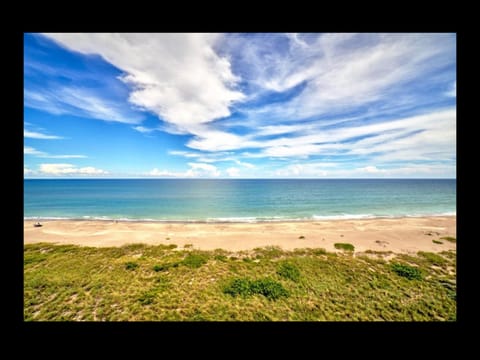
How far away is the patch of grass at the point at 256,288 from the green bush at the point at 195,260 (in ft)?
6.21

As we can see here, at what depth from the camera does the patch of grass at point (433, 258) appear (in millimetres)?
6828

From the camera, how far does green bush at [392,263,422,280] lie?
5.78 meters

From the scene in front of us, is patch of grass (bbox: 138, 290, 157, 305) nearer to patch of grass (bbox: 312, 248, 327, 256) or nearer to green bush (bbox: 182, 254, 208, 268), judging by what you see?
green bush (bbox: 182, 254, 208, 268)

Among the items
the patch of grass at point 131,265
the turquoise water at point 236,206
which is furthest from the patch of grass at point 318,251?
the turquoise water at point 236,206

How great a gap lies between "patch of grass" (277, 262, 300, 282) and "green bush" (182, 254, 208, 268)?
3.02m

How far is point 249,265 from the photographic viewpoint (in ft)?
22.3

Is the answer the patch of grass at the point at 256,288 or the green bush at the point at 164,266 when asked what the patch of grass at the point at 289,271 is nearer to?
the patch of grass at the point at 256,288

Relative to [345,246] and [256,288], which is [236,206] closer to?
[345,246]

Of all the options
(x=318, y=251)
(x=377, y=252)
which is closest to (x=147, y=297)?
(x=318, y=251)

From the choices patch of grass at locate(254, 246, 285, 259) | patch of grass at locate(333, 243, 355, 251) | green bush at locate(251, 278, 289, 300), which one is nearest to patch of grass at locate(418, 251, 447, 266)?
patch of grass at locate(333, 243, 355, 251)
